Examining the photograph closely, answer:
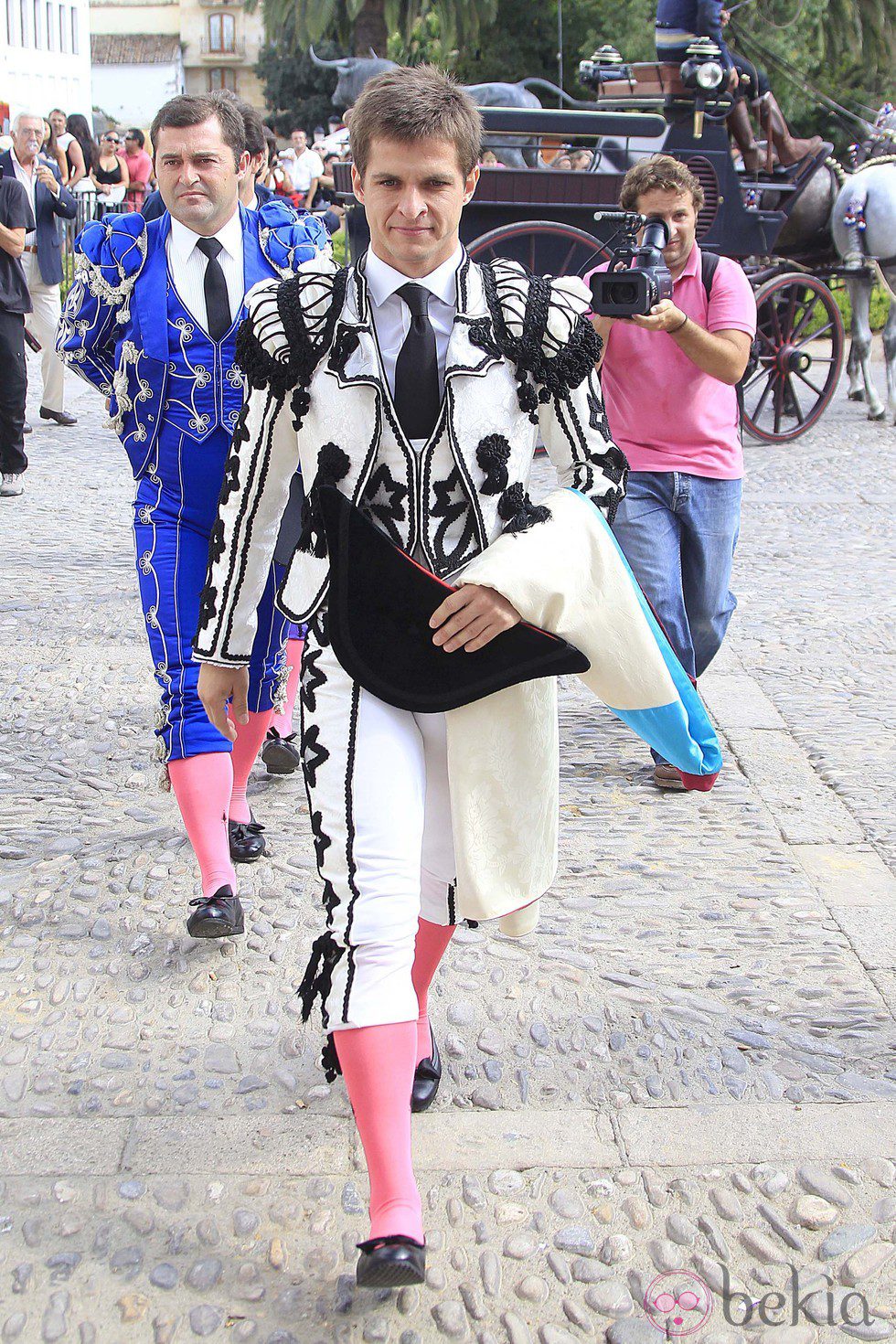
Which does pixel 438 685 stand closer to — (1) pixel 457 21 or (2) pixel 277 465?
(2) pixel 277 465

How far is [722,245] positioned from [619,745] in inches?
252

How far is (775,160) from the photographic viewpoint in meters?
11.3

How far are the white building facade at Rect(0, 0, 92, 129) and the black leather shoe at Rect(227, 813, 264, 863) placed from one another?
4528cm

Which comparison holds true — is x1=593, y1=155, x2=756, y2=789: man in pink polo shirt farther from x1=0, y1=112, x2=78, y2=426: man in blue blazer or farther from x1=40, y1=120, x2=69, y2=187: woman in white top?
x1=40, y1=120, x2=69, y2=187: woman in white top

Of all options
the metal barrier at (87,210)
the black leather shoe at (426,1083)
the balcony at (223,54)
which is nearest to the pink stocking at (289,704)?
the black leather shoe at (426,1083)

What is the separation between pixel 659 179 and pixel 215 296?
1.43 meters

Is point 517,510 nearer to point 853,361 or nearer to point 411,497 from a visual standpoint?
point 411,497

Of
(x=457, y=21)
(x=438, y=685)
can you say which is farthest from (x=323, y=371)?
(x=457, y=21)

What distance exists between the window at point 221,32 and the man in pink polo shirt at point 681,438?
2689 inches

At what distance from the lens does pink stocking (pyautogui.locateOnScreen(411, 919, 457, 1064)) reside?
2713mm

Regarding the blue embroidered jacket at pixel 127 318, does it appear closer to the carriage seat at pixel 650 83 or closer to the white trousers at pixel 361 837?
the white trousers at pixel 361 837

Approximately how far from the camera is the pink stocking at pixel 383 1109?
2266 mm

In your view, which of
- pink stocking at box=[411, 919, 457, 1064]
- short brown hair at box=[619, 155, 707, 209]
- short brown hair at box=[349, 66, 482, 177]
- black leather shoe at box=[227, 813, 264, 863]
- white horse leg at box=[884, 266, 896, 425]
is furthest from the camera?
white horse leg at box=[884, 266, 896, 425]

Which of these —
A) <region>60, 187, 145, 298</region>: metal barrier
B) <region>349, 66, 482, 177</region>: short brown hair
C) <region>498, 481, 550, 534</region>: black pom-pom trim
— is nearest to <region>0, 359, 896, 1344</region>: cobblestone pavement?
<region>498, 481, 550, 534</region>: black pom-pom trim
